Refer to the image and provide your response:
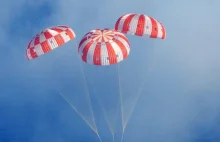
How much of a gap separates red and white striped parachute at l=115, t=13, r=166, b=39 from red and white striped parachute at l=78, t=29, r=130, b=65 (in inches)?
41.8

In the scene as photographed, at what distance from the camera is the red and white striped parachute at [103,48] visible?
36.4 metres

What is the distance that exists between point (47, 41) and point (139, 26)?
7624 millimetres

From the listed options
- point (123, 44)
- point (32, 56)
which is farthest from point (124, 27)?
point (32, 56)

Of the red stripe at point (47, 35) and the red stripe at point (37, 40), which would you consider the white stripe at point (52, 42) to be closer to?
the red stripe at point (47, 35)

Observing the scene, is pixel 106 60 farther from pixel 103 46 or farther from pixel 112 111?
pixel 112 111

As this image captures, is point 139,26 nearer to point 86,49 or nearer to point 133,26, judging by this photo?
point 133,26

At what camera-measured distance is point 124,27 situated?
37750 mm

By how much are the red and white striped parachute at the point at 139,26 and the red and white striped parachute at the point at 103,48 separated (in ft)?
3.48

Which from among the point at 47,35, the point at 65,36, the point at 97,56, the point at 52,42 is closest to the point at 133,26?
the point at 97,56

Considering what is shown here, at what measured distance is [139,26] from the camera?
3744cm

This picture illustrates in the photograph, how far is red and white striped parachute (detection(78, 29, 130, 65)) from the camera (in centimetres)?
3638

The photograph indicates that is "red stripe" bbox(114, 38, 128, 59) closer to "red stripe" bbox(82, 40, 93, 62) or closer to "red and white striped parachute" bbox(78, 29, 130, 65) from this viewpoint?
"red and white striped parachute" bbox(78, 29, 130, 65)

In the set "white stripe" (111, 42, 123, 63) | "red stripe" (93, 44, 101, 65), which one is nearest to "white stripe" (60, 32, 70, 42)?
"red stripe" (93, 44, 101, 65)

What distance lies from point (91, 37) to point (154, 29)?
5.26 m
